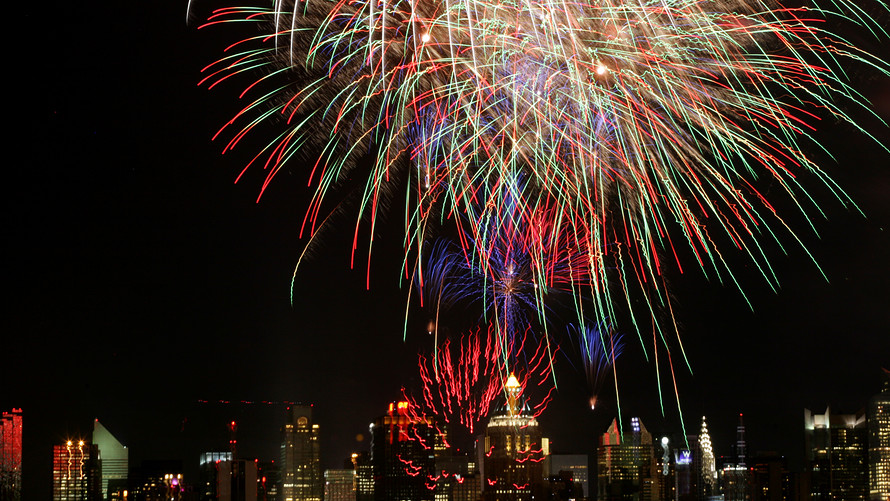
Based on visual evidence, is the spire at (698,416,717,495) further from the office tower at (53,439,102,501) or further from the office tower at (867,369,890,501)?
the office tower at (53,439,102,501)

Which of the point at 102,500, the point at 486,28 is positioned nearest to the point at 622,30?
the point at 486,28

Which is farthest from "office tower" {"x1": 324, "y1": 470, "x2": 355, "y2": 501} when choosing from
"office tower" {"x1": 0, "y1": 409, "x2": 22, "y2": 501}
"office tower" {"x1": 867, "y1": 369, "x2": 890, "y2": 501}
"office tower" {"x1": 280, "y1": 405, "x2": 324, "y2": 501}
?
"office tower" {"x1": 867, "y1": 369, "x2": 890, "y2": 501}

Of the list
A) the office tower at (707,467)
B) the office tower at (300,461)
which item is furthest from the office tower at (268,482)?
the office tower at (707,467)

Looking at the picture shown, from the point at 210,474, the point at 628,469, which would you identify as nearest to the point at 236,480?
the point at 210,474

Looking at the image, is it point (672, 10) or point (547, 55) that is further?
point (547, 55)

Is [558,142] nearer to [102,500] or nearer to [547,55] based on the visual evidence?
[547,55]

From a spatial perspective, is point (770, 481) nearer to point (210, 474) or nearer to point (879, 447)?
point (879, 447)

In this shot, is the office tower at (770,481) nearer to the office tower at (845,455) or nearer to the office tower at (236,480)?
the office tower at (845,455)
